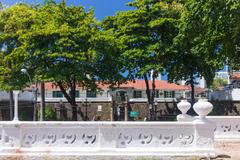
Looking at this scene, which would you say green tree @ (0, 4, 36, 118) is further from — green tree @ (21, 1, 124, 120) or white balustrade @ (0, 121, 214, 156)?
white balustrade @ (0, 121, 214, 156)

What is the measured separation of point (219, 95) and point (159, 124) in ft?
131

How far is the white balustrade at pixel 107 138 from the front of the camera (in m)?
12.9

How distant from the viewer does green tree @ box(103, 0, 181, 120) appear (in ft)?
139

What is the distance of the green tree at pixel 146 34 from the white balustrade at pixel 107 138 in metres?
29.0

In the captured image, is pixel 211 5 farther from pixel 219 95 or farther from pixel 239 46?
pixel 219 95

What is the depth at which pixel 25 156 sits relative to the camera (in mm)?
13070

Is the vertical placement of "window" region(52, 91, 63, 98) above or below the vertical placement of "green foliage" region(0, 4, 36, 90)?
below

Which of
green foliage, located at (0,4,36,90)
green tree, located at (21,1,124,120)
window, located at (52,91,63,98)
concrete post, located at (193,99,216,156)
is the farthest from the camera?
window, located at (52,91,63,98)

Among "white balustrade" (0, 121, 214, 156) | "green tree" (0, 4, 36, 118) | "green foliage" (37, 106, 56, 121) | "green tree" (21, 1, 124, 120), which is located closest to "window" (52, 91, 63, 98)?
"green foliage" (37, 106, 56, 121)

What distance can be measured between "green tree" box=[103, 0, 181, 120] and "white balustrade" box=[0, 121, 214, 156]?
29.0 meters

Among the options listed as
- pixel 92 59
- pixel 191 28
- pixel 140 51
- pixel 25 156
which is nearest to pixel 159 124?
pixel 25 156

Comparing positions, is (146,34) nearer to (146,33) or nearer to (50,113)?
(146,33)

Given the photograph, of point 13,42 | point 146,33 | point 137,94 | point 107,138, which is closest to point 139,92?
point 137,94

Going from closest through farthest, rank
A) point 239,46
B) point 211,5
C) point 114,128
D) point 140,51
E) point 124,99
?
point 114,128
point 211,5
point 239,46
point 140,51
point 124,99
